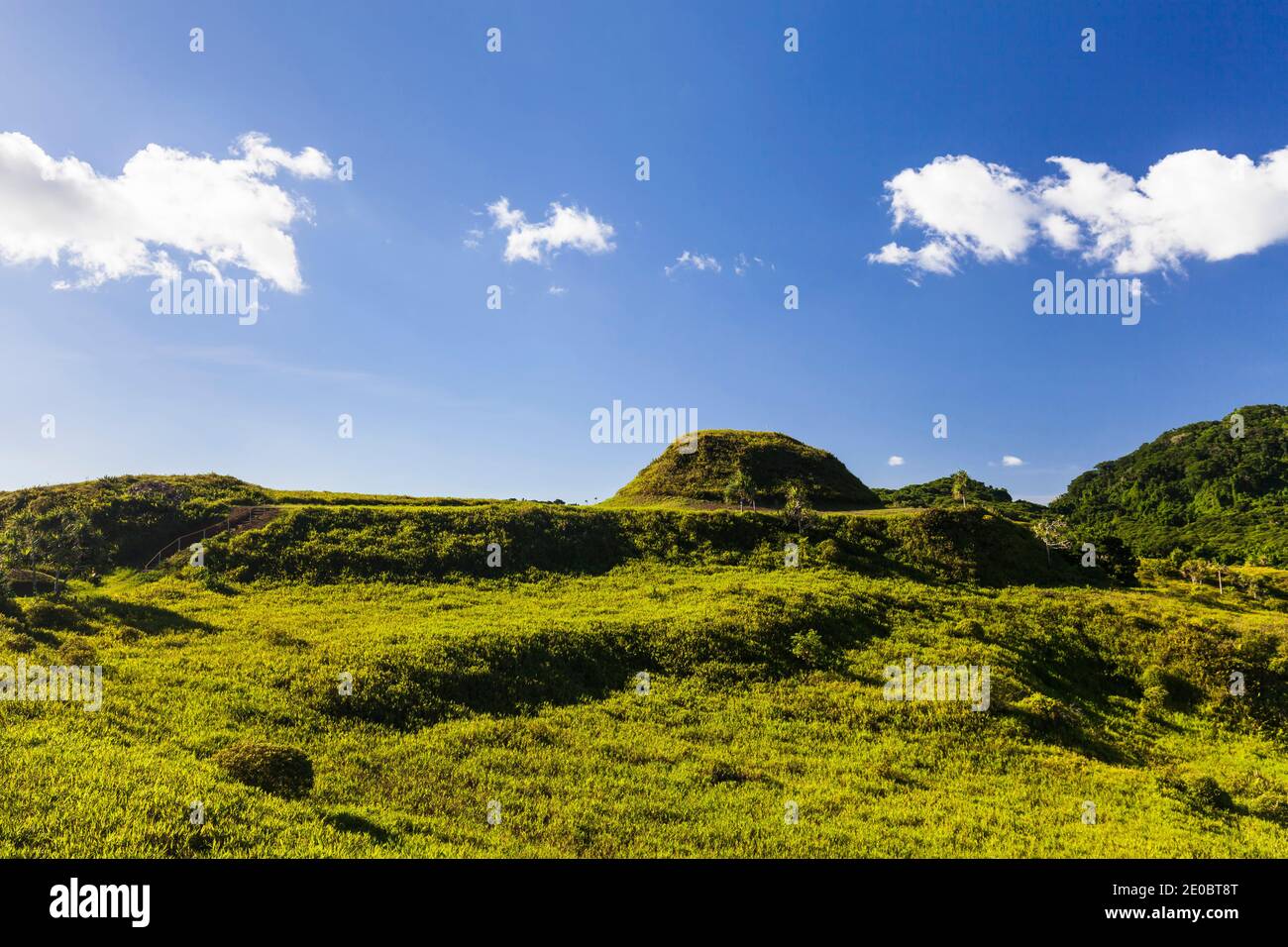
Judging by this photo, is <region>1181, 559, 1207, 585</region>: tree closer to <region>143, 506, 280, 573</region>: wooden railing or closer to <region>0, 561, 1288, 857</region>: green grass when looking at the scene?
<region>0, 561, 1288, 857</region>: green grass

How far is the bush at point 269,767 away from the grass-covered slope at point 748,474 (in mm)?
60103

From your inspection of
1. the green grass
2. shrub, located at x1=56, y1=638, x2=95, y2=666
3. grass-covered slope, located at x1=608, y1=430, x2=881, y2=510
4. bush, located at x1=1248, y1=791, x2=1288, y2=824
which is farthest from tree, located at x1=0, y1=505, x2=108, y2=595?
bush, located at x1=1248, y1=791, x2=1288, y2=824

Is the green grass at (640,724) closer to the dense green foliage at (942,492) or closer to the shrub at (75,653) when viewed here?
the shrub at (75,653)

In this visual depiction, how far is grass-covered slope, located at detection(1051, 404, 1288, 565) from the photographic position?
115m

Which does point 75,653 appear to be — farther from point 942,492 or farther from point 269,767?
point 942,492

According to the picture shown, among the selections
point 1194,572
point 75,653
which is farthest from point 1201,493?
point 75,653

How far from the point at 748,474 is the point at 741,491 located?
1317 centimetres

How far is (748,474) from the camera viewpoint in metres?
86.1

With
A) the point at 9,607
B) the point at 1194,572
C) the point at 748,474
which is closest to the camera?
the point at 9,607

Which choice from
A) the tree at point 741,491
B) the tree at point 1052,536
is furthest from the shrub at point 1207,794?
the tree at point 741,491

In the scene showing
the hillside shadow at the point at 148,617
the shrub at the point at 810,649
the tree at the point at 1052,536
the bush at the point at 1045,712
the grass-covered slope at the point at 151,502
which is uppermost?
the grass-covered slope at the point at 151,502

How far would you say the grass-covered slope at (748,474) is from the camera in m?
81.6
